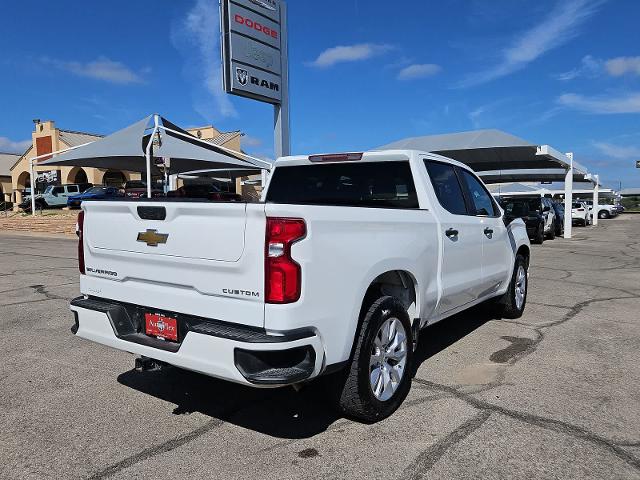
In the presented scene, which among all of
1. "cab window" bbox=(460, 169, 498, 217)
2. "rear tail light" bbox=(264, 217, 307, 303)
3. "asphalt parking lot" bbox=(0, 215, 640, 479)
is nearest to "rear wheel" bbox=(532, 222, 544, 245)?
"asphalt parking lot" bbox=(0, 215, 640, 479)

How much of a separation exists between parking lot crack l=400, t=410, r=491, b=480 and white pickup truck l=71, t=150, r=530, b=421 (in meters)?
0.48

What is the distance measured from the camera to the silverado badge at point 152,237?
3.48 metres

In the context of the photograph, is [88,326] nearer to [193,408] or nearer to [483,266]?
[193,408]

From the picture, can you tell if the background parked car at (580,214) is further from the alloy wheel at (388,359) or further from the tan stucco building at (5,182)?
the tan stucco building at (5,182)

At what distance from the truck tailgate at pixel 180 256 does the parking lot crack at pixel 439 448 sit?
1215mm

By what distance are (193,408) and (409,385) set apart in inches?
64.7

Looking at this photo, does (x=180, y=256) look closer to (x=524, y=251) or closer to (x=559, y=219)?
(x=524, y=251)

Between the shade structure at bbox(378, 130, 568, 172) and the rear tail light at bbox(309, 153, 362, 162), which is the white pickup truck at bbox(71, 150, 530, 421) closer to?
the rear tail light at bbox(309, 153, 362, 162)

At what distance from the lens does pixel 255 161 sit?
18.3 m

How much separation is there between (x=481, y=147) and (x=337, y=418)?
18.9 metres

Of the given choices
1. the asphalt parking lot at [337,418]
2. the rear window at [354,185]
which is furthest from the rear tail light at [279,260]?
the rear window at [354,185]

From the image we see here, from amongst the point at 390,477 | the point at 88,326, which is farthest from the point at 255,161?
the point at 390,477

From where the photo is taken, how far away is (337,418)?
3.86 m

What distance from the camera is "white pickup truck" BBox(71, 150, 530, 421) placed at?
3008mm
